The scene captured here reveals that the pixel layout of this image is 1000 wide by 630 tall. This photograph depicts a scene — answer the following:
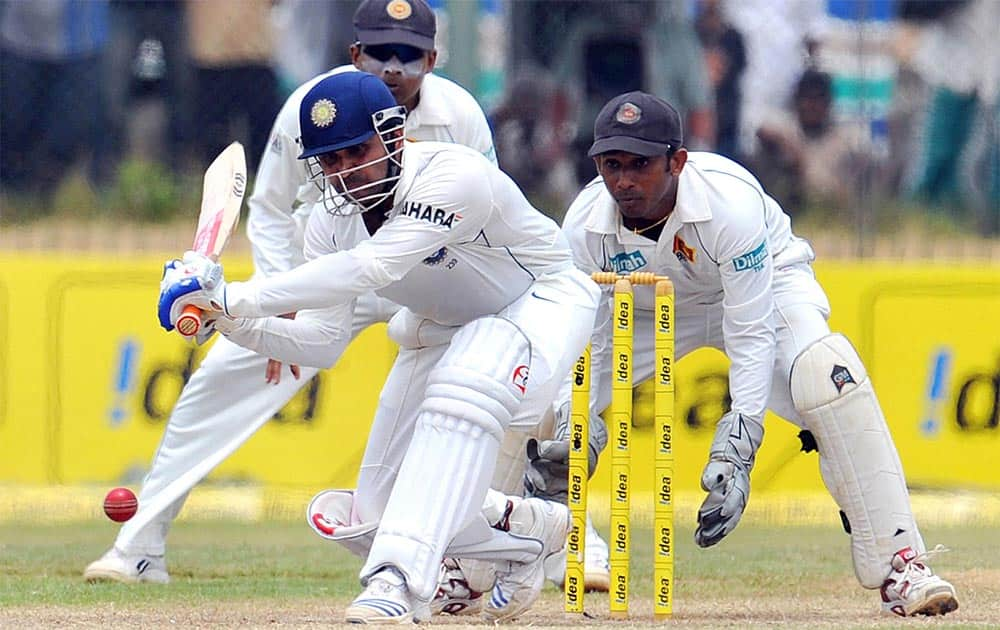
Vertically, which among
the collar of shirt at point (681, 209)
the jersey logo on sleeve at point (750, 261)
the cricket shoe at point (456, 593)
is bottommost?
the cricket shoe at point (456, 593)

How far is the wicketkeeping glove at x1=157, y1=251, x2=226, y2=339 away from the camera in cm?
502

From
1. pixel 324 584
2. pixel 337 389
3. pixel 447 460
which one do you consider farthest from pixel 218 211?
pixel 337 389

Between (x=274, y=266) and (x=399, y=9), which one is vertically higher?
(x=399, y=9)

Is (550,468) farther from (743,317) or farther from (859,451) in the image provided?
(859,451)

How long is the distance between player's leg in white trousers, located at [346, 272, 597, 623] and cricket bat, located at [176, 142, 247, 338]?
66 centimetres

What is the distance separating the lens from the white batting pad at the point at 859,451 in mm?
6133

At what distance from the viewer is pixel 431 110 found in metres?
6.89

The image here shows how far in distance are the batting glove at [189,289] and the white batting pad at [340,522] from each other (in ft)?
2.71

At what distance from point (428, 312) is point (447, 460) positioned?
2.24ft

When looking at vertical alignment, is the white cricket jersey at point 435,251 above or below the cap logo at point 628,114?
below

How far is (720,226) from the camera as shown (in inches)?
234

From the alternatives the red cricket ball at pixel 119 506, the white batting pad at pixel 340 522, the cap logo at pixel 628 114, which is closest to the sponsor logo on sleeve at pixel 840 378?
the cap logo at pixel 628 114

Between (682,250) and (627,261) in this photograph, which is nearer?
(682,250)

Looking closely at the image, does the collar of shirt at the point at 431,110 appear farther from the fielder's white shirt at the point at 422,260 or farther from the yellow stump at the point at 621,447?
the yellow stump at the point at 621,447
